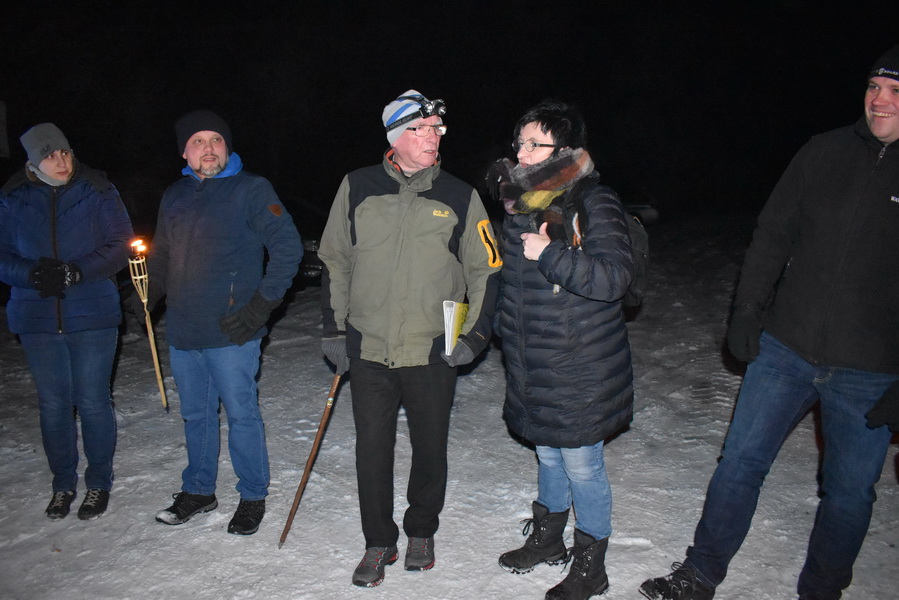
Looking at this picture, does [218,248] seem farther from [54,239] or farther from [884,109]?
[884,109]

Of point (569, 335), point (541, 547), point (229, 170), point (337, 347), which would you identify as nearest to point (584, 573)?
point (541, 547)

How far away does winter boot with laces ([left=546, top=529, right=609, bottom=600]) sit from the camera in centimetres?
304

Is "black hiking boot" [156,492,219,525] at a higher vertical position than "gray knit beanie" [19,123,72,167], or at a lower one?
lower

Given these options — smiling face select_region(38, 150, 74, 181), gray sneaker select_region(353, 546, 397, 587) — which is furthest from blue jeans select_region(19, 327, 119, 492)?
gray sneaker select_region(353, 546, 397, 587)

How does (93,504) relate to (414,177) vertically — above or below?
below

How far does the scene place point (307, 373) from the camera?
6.37m

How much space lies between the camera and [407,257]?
120 inches

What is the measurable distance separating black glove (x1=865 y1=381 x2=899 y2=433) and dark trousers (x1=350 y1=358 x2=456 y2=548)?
1733mm

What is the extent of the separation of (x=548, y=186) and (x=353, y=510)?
2.23m

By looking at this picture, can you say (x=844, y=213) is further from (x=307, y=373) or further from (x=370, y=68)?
(x=370, y=68)

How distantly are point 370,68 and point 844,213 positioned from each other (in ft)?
74.4

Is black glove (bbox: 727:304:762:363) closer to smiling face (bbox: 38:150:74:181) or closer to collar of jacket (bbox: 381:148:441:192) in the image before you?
collar of jacket (bbox: 381:148:441:192)

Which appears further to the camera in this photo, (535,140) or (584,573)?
(584,573)

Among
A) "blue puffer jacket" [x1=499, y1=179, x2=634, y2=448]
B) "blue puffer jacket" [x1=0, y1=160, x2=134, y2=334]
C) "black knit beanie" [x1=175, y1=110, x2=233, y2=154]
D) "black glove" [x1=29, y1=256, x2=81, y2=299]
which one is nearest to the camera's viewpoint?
"blue puffer jacket" [x1=499, y1=179, x2=634, y2=448]
